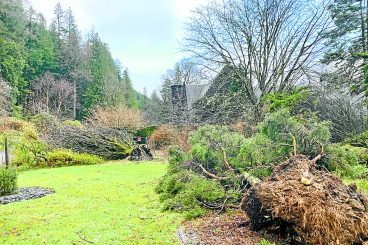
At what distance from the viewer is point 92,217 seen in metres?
5.23

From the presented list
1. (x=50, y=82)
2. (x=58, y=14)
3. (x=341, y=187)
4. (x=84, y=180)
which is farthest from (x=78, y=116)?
(x=341, y=187)

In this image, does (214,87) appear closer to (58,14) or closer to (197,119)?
(197,119)

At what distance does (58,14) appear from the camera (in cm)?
4472

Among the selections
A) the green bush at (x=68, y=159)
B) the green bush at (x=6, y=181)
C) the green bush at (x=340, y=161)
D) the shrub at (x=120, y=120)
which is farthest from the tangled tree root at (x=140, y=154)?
the green bush at (x=340, y=161)

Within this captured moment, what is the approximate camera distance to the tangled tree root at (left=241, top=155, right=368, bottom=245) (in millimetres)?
3170

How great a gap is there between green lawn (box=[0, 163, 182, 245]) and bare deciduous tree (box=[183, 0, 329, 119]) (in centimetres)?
768

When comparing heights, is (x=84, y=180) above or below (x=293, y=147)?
below

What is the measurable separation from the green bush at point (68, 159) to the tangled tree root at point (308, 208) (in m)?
12.0

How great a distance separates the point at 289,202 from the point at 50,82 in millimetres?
36226

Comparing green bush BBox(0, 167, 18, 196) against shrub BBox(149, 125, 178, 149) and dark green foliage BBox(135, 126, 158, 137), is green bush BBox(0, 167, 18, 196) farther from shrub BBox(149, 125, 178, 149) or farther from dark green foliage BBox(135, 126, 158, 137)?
dark green foliage BBox(135, 126, 158, 137)

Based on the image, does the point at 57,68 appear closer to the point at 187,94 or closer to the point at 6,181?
the point at 187,94

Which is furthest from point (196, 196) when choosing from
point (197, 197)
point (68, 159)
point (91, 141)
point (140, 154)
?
point (91, 141)

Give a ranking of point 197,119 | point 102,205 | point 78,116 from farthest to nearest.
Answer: point 78,116
point 197,119
point 102,205

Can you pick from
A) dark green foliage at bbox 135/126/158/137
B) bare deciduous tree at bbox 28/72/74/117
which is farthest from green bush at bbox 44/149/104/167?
bare deciduous tree at bbox 28/72/74/117
